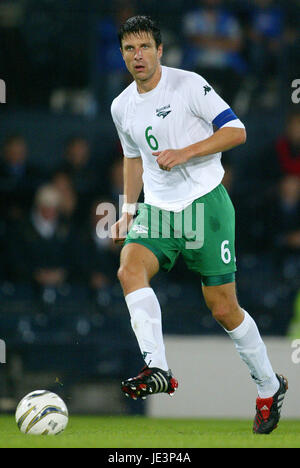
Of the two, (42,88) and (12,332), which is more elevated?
(42,88)

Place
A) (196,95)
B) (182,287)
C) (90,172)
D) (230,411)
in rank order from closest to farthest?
(196,95) < (230,411) < (182,287) < (90,172)

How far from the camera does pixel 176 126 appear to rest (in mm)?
4816

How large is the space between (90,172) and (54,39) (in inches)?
68.8

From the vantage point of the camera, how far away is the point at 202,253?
191 inches

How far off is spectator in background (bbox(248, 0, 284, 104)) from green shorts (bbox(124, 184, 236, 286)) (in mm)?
5554

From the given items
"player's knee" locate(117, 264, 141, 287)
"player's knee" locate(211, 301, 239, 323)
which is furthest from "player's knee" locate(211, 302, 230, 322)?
"player's knee" locate(117, 264, 141, 287)

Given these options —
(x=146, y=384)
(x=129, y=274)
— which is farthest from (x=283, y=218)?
(x=146, y=384)

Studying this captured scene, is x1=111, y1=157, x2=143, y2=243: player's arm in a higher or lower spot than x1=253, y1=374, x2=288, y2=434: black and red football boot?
higher

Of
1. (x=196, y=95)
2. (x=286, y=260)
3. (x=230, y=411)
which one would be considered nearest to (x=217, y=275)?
(x=196, y=95)

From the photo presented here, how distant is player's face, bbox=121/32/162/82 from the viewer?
4719 millimetres

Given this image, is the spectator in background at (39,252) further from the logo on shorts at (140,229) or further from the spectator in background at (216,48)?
the logo on shorts at (140,229)

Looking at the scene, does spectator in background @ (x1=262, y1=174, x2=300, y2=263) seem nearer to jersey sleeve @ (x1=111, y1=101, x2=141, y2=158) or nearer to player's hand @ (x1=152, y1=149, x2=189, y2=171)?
jersey sleeve @ (x1=111, y1=101, x2=141, y2=158)

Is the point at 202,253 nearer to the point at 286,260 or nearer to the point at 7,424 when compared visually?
the point at 7,424

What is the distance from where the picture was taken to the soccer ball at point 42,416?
4.68 metres
